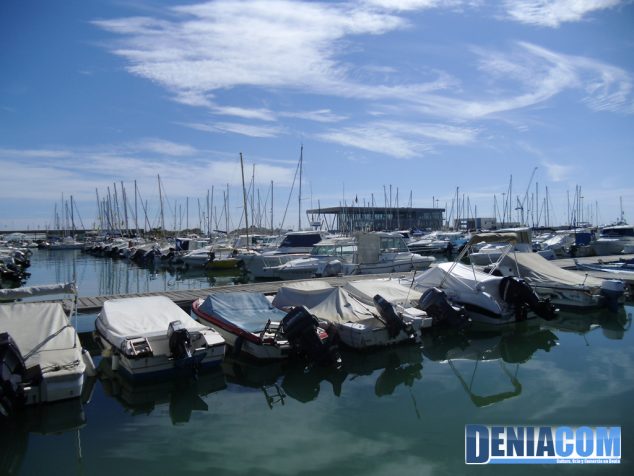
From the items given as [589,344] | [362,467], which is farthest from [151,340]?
[589,344]

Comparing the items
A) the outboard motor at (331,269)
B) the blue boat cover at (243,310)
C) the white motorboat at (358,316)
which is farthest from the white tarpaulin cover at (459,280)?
the outboard motor at (331,269)

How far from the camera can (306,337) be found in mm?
11602

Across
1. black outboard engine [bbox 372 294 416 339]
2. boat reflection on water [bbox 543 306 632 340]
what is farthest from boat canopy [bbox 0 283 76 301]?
boat reflection on water [bbox 543 306 632 340]

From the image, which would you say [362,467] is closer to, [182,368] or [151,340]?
[182,368]

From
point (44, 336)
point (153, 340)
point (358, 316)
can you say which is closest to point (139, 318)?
point (153, 340)

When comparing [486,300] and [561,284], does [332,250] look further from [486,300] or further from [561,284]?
[486,300]

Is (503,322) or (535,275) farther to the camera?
(535,275)

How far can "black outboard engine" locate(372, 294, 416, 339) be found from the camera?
13.2 m

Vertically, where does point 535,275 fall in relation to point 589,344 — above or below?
above

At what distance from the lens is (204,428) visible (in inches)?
340

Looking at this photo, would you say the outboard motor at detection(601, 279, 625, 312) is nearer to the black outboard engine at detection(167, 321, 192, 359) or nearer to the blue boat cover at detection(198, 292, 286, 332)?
the blue boat cover at detection(198, 292, 286, 332)

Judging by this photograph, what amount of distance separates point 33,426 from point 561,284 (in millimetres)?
17881

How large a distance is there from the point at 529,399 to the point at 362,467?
467 centimetres

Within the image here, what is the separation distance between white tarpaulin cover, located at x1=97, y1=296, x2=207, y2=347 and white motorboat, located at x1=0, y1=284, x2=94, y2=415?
92 cm
